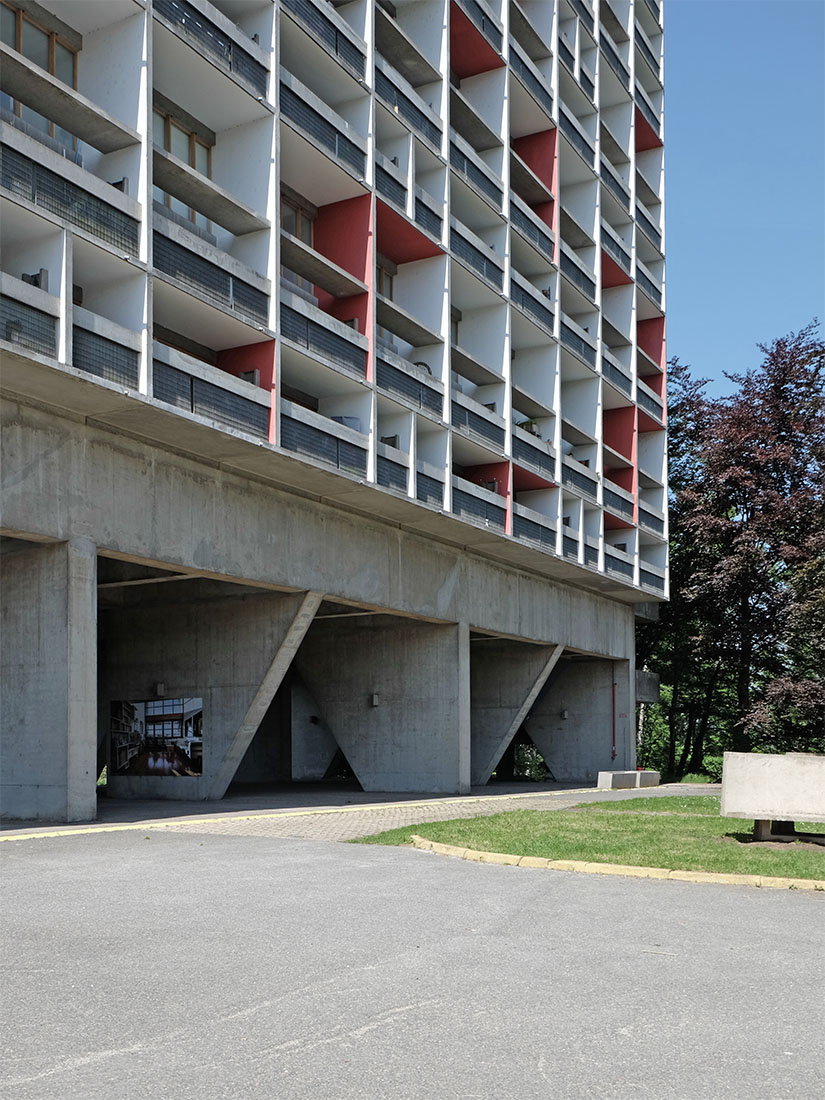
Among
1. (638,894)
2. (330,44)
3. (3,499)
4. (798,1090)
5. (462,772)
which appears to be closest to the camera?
(798,1090)

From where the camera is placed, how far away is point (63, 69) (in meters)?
18.9

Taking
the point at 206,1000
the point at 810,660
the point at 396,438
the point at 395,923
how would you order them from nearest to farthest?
the point at 206,1000, the point at 395,923, the point at 396,438, the point at 810,660

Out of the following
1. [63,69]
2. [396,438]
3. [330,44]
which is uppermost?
[330,44]

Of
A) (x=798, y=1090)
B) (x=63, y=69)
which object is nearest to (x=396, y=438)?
Answer: (x=63, y=69)

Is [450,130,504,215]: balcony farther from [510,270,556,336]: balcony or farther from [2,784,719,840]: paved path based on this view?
[2,784,719,840]: paved path

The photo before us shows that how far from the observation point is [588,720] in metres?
A: 41.0

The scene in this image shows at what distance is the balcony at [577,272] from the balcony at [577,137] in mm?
3473

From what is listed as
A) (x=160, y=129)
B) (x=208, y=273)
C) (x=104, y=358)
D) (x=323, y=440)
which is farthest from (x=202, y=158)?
(x=104, y=358)

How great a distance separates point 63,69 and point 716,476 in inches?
1233

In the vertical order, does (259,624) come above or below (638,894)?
above

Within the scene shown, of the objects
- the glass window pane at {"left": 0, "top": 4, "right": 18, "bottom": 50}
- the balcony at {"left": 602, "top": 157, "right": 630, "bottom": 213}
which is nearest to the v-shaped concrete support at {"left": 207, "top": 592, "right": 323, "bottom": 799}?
the glass window pane at {"left": 0, "top": 4, "right": 18, "bottom": 50}

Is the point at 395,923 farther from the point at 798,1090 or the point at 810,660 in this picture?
the point at 810,660

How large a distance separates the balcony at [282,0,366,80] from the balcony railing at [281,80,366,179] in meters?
1.29

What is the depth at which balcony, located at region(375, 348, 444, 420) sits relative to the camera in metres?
24.2
